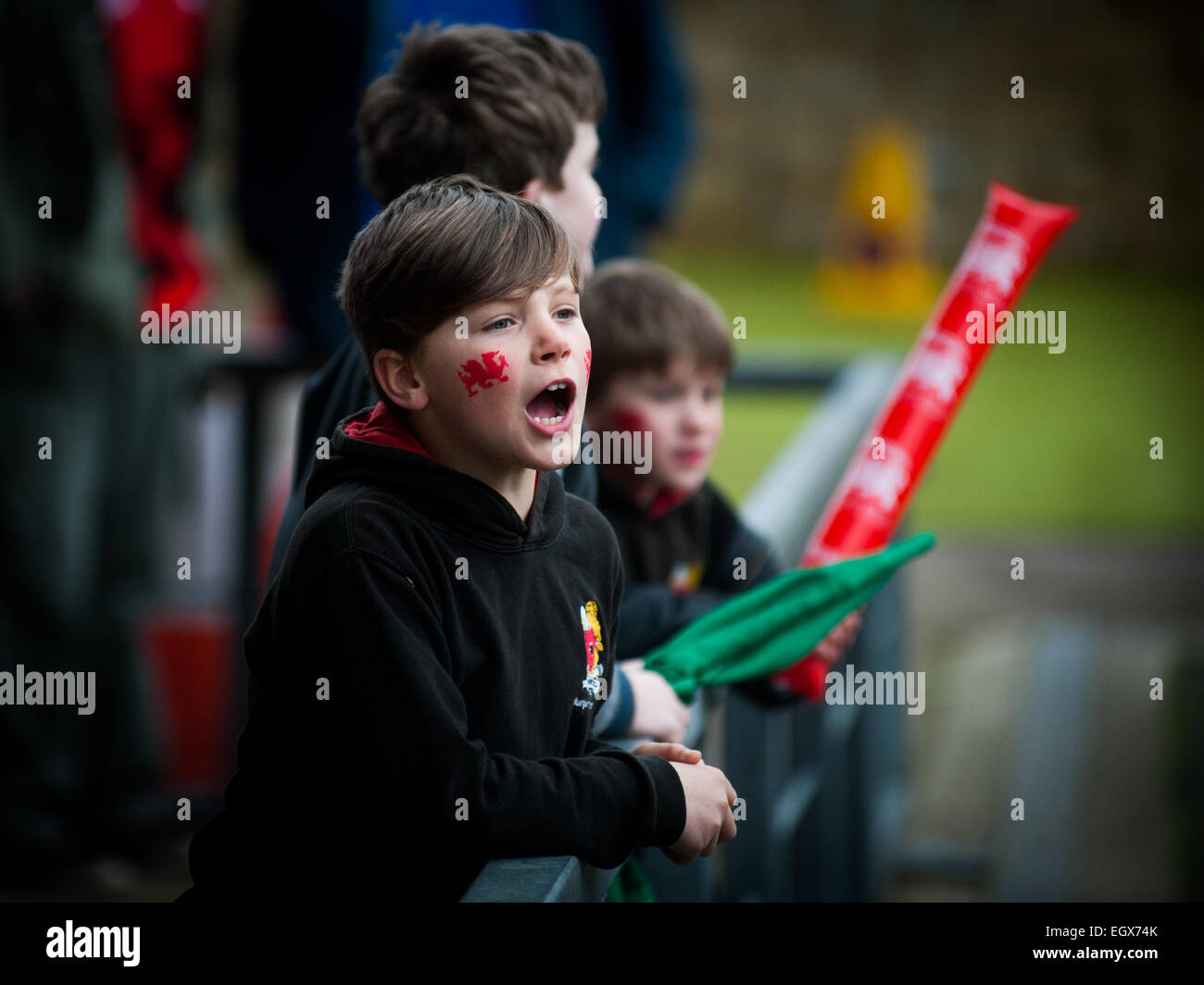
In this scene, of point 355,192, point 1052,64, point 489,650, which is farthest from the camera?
point 1052,64

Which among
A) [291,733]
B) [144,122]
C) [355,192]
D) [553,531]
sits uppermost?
[144,122]

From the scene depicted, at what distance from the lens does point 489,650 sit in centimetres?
113

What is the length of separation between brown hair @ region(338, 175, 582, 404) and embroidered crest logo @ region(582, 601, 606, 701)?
0.21 meters

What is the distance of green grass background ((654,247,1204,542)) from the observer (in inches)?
275

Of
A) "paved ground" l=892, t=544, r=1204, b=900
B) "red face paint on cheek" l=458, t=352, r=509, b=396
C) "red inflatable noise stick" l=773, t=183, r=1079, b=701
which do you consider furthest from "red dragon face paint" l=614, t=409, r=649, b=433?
"paved ground" l=892, t=544, r=1204, b=900

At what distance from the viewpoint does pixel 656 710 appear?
139cm

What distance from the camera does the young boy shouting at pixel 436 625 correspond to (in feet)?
3.52

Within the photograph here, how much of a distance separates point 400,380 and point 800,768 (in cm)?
145

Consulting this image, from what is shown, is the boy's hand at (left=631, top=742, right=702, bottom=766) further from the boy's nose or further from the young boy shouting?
the boy's nose

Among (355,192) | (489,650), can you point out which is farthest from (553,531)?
(355,192)

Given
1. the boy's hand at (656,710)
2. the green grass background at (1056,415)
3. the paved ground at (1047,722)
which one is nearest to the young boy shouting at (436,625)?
the boy's hand at (656,710)

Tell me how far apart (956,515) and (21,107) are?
4639mm
